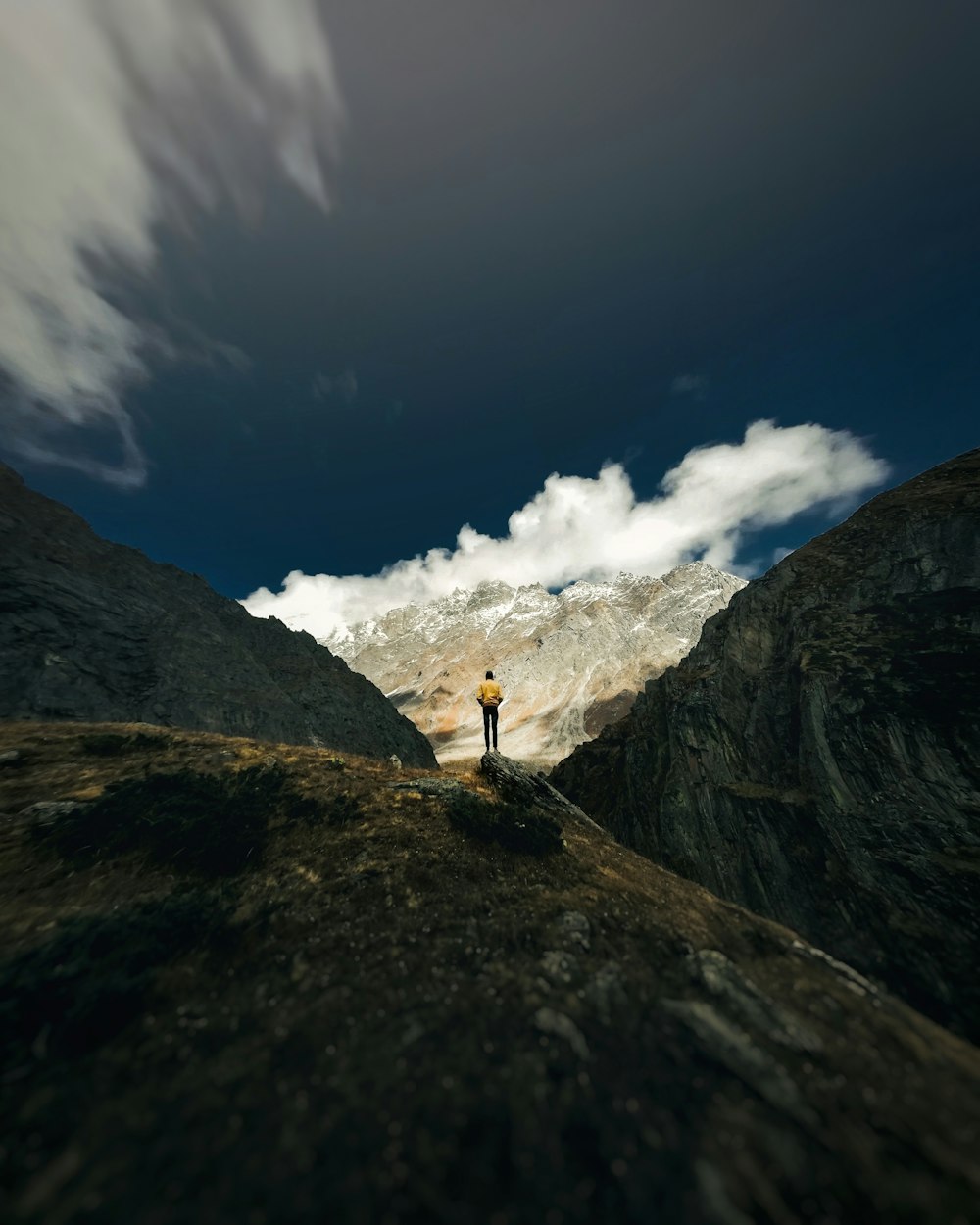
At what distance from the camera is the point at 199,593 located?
87375 millimetres

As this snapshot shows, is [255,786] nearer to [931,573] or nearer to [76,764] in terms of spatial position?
[76,764]

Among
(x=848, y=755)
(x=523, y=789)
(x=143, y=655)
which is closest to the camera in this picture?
(x=523, y=789)

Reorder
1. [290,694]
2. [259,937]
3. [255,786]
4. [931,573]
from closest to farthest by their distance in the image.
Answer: [259,937]
[255,786]
[931,573]
[290,694]

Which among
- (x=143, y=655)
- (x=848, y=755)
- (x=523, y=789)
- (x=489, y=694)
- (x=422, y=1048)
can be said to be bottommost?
(x=422, y=1048)

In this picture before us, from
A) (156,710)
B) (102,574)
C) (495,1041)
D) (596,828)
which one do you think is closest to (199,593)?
(102,574)

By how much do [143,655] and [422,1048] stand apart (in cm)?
7372

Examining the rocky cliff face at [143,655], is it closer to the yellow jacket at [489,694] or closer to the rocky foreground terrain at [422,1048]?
the yellow jacket at [489,694]

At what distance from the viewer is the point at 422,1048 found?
21.9 ft

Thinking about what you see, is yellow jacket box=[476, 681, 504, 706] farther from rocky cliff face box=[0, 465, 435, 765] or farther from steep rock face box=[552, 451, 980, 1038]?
rocky cliff face box=[0, 465, 435, 765]

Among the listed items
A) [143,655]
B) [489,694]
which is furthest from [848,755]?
[143,655]

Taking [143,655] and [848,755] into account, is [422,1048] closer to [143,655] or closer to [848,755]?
[848,755]

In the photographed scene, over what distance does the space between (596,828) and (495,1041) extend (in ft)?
42.4

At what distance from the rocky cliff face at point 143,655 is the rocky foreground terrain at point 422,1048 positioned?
52.7 meters

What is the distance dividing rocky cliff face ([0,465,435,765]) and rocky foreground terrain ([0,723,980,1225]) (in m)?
52.7
